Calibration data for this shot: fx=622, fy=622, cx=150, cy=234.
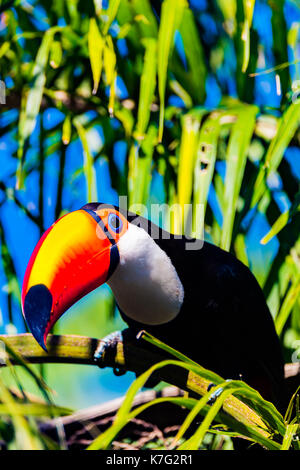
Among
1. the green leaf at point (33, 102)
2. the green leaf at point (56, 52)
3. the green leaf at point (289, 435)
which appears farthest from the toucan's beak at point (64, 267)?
the green leaf at point (56, 52)

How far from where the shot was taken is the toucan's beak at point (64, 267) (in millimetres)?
1499

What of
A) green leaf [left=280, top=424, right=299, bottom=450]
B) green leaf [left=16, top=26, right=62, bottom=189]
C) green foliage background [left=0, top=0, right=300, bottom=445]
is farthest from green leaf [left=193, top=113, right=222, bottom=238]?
green leaf [left=280, top=424, right=299, bottom=450]

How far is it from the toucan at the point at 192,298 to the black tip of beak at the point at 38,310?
0.97ft

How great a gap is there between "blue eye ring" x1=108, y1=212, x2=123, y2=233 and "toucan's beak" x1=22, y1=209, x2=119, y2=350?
0.14 ft

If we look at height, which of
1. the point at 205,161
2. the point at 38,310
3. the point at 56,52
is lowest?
the point at 38,310

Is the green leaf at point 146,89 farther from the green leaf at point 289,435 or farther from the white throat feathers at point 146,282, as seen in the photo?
the green leaf at point 289,435

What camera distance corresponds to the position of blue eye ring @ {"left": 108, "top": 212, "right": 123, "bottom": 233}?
1844 mm

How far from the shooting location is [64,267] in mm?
1657

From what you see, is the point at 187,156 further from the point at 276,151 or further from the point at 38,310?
the point at 38,310

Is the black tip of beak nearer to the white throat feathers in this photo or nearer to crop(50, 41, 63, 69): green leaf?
the white throat feathers

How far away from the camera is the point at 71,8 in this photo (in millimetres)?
2711

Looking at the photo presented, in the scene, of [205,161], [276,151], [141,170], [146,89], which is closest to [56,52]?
[146,89]

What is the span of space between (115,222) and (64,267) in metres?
0.27

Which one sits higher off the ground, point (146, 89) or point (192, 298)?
point (146, 89)
